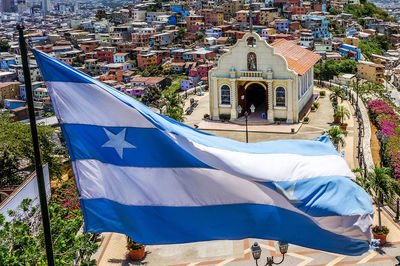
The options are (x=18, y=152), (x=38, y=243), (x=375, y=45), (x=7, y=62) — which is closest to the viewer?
(x=38, y=243)

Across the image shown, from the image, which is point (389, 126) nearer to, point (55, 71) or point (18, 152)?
point (18, 152)

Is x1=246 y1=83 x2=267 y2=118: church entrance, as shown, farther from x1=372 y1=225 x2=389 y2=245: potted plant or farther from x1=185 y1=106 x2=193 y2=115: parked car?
x1=372 y1=225 x2=389 y2=245: potted plant

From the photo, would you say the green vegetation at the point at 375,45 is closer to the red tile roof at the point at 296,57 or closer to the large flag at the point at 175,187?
the red tile roof at the point at 296,57

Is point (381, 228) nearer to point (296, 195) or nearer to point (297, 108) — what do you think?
point (296, 195)

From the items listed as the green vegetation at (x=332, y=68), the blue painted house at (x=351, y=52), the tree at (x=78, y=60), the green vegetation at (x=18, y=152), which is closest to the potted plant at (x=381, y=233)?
the green vegetation at (x=18, y=152)

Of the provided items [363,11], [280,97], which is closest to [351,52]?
[363,11]

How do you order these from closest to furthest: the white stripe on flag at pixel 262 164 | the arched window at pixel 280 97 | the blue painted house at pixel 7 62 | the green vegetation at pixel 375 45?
the white stripe on flag at pixel 262 164
the arched window at pixel 280 97
the green vegetation at pixel 375 45
the blue painted house at pixel 7 62

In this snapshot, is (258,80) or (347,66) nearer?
(258,80)

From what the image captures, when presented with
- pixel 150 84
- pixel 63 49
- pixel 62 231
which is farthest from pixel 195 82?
pixel 62 231
